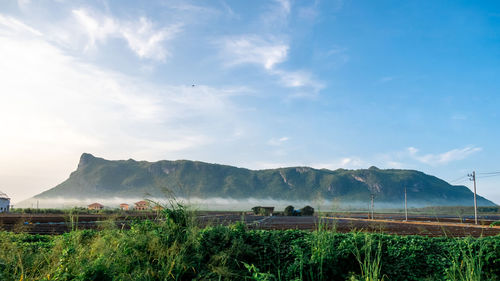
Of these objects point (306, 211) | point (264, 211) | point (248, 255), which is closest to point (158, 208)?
point (248, 255)

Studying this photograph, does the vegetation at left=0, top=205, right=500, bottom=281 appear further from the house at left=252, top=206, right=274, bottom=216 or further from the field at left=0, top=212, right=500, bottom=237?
the house at left=252, top=206, right=274, bottom=216

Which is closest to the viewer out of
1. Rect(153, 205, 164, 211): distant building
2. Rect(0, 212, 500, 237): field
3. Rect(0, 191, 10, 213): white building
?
Rect(153, 205, 164, 211): distant building

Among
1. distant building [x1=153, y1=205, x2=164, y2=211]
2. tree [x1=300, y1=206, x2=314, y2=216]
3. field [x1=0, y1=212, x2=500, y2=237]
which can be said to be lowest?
tree [x1=300, y1=206, x2=314, y2=216]

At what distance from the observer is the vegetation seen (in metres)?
7.56

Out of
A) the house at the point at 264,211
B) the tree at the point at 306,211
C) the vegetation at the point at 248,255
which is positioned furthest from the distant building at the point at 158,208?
the tree at the point at 306,211

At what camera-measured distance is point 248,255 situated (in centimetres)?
929

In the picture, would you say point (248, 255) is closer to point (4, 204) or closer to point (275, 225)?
point (275, 225)

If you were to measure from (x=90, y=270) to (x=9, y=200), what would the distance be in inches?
3972

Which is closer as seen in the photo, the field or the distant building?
the distant building

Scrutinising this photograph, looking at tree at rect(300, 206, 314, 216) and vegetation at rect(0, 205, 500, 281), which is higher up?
vegetation at rect(0, 205, 500, 281)

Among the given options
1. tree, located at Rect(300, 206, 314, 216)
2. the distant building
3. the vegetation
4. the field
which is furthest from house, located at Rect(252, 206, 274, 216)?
the distant building

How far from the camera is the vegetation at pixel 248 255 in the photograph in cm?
756

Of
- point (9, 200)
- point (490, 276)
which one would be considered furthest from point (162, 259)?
point (9, 200)

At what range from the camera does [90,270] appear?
6.79m
